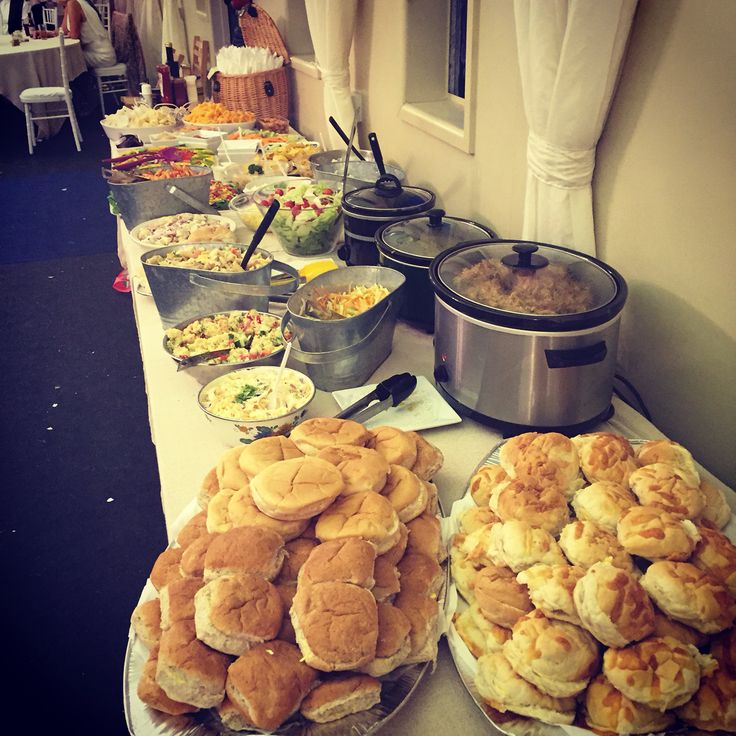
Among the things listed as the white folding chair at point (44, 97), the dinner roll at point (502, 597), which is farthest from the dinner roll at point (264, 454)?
the white folding chair at point (44, 97)

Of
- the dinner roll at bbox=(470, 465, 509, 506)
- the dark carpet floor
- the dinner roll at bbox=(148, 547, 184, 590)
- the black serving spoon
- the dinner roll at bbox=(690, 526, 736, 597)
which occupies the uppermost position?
the black serving spoon

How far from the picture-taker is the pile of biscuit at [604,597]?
2.39 feet

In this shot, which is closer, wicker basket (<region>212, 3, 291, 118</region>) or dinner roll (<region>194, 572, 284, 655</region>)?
dinner roll (<region>194, 572, 284, 655</region>)

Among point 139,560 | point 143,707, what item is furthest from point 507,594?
point 139,560

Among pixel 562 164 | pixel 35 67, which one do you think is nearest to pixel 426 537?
pixel 562 164

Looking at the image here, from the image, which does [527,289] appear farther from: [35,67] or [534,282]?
[35,67]

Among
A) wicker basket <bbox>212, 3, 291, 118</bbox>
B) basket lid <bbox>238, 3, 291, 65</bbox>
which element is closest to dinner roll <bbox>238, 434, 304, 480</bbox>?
wicker basket <bbox>212, 3, 291, 118</bbox>

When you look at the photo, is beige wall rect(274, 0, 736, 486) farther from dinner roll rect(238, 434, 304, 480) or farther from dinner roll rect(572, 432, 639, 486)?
dinner roll rect(238, 434, 304, 480)

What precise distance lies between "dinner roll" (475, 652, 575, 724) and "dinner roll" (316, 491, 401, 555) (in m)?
0.20

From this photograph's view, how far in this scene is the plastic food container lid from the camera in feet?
5.18

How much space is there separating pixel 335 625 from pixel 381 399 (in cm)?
62

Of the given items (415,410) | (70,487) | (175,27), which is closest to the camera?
(415,410)

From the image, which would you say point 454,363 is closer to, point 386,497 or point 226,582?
point 386,497

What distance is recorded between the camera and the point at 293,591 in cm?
83
